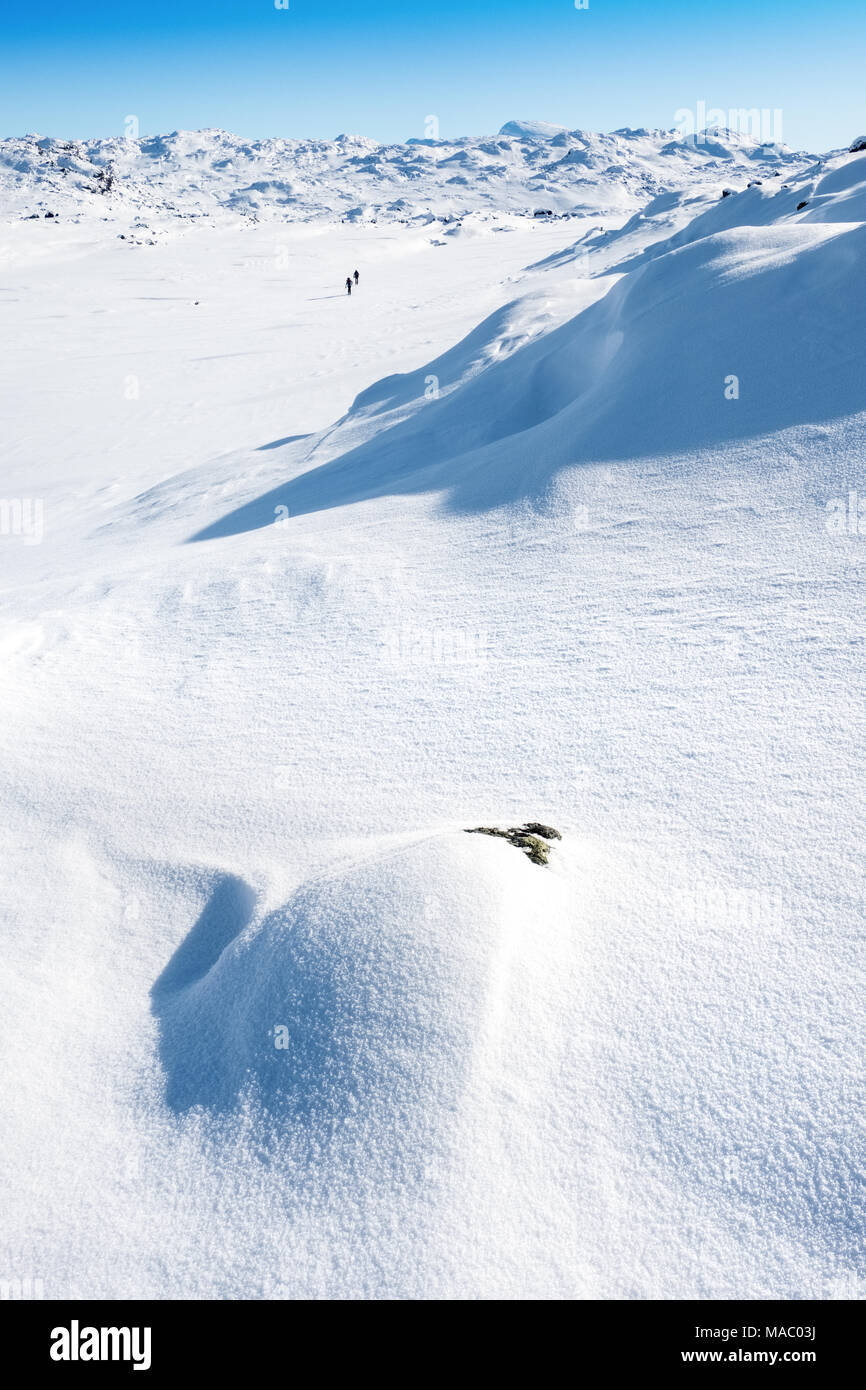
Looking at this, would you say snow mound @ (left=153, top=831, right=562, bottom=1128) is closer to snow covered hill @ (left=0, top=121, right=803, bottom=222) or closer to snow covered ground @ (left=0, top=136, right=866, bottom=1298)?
snow covered ground @ (left=0, top=136, right=866, bottom=1298)

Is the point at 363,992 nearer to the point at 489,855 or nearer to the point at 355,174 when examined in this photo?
the point at 489,855

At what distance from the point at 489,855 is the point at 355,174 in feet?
558

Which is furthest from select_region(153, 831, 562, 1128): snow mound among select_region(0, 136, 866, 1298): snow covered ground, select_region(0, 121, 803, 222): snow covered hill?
select_region(0, 121, 803, 222): snow covered hill

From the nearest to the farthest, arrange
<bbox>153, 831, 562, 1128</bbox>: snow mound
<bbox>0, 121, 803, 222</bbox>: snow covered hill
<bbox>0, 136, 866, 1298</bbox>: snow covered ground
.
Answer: <bbox>0, 136, 866, 1298</bbox>: snow covered ground
<bbox>153, 831, 562, 1128</bbox>: snow mound
<bbox>0, 121, 803, 222</bbox>: snow covered hill

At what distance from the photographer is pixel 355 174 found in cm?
14700

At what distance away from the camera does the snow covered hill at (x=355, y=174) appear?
89.4 meters

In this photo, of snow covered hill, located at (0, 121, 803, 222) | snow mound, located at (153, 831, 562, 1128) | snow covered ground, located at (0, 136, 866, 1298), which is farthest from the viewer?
snow covered hill, located at (0, 121, 803, 222)

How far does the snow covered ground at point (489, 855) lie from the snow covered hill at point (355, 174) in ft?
254

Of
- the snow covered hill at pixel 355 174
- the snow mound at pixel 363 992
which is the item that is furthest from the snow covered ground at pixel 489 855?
the snow covered hill at pixel 355 174

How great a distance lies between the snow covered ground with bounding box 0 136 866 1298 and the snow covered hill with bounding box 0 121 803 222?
3043 inches

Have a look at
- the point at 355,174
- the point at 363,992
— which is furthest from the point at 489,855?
the point at 355,174

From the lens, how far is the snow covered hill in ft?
293

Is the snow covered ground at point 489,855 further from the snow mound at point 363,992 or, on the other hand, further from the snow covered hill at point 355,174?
the snow covered hill at point 355,174
